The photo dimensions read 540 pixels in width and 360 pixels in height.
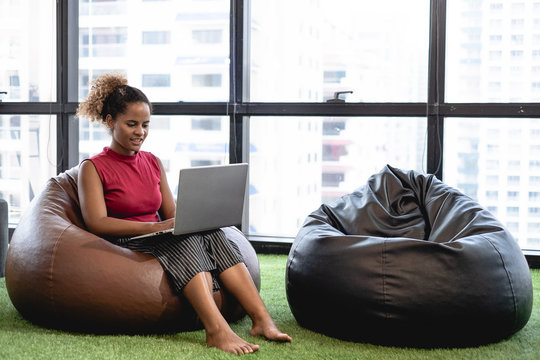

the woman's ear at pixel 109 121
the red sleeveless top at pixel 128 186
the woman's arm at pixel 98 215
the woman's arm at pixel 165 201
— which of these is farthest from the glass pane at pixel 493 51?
the woman's arm at pixel 98 215

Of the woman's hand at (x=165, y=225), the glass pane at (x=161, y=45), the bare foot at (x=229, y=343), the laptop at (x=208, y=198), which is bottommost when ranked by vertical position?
the bare foot at (x=229, y=343)

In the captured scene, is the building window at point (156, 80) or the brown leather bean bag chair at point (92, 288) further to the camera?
the building window at point (156, 80)

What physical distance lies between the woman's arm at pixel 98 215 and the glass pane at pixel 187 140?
5.78ft

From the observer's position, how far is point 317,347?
8.60 ft

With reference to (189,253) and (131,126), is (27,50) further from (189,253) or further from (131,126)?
(189,253)

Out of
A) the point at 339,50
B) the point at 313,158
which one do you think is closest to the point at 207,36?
the point at 339,50

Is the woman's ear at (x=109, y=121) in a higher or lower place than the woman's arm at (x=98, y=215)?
higher

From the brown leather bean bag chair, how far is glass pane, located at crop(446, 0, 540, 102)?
224 cm

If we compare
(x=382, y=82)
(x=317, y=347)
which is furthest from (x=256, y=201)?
(x=317, y=347)

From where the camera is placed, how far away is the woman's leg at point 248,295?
275cm

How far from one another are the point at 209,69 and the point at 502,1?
189 cm

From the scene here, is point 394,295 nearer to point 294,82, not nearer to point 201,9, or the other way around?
point 294,82

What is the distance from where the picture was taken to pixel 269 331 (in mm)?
2701

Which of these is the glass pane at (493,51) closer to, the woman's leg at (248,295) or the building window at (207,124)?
the building window at (207,124)
